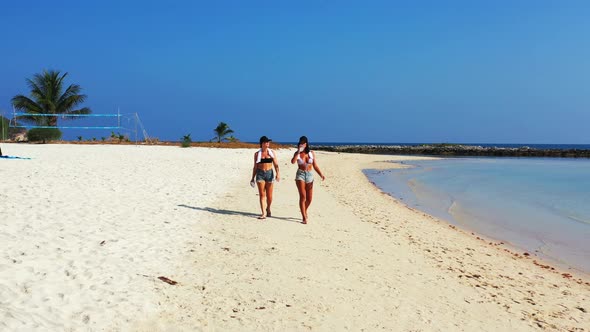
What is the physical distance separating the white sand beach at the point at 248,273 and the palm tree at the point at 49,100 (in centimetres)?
2978

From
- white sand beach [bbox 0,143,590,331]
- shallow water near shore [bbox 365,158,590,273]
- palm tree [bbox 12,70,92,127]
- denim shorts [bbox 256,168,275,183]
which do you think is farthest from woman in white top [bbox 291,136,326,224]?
palm tree [bbox 12,70,92,127]

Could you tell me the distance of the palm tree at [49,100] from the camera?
117 ft

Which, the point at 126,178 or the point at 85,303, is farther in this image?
the point at 126,178

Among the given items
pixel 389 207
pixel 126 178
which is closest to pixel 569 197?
pixel 389 207

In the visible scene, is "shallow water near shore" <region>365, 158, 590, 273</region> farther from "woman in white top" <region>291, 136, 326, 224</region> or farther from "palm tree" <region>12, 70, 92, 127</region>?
"palm tree" <region>12, 70, 92, 127</region>

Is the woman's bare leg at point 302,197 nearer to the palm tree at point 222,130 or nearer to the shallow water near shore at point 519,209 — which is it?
the shallow water near shore at point 519,209

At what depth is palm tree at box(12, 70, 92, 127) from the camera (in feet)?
117

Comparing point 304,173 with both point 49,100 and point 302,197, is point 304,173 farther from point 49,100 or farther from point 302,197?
point 49,100

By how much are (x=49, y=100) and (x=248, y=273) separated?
120ft

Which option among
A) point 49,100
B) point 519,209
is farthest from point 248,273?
point 49,100

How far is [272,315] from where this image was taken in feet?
13.6

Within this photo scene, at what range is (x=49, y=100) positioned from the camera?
1427 inches

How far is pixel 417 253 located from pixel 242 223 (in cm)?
294

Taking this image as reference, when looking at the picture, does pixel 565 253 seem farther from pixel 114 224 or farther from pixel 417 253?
pixel 114 224
